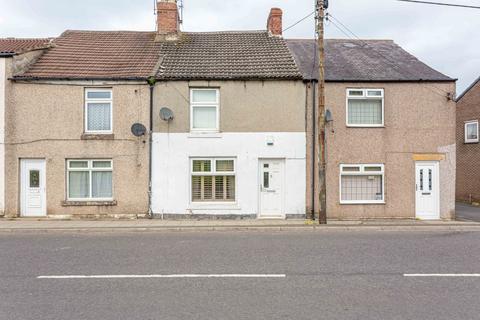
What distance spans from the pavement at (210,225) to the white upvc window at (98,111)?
11.2 feet

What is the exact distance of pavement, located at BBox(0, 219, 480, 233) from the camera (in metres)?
12.2

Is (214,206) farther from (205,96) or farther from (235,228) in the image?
(205,96)

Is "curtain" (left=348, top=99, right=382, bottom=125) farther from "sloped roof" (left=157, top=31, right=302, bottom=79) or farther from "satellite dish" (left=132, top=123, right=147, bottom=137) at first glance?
"satellite dish" (left=132, top=123, right=147, bottom=137)

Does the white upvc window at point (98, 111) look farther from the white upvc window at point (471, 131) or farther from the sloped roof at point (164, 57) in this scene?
the white upvc window at point (471, 131)

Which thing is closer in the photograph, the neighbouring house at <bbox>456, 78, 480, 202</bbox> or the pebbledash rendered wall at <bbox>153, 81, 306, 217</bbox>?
the pebbledash rendered wall at <bbox>153, 81, 306, 217</bbox>

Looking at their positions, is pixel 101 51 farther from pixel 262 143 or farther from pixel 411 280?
pixel 411 280

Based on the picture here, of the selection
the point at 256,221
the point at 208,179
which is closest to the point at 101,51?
the point at 208,179

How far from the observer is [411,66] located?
15.8m

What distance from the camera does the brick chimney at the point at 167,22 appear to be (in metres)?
17.7

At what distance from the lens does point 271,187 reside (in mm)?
14469

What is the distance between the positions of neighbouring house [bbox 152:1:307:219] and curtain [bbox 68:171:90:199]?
2587mm

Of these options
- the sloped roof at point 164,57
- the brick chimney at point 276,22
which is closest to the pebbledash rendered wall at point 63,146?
the sloped roof at point 164,57

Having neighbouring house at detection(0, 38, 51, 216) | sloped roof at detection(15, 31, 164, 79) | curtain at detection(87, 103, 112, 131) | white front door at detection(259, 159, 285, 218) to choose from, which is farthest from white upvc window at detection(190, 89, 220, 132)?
neighbouring house at detection(0, 38, 51, 216)

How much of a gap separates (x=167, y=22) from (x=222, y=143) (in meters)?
7.09
